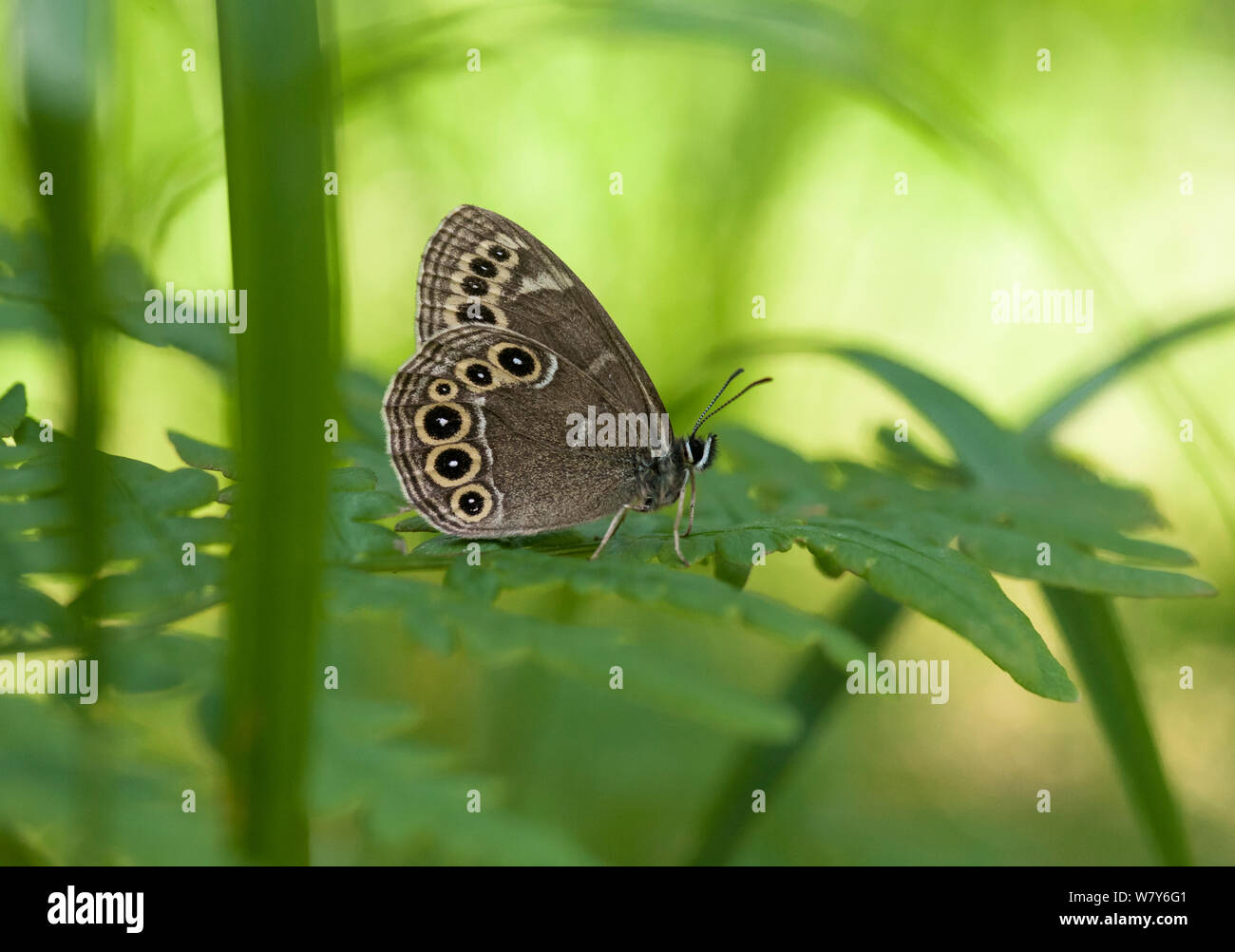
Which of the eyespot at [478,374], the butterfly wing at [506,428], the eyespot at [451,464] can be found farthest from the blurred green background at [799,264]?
the eyespot at [478,374]

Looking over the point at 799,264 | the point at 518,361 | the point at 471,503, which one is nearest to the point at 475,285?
the point at 518,361

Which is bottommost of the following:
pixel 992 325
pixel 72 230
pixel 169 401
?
pixel 72 230

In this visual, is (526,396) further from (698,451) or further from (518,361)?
(698,451)

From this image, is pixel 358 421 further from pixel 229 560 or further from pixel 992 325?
pixel 992 325

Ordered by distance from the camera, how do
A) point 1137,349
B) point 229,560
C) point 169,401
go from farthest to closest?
point 169,401
point 1137,349
point 229,560

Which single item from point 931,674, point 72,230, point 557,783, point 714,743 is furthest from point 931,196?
point 72,230

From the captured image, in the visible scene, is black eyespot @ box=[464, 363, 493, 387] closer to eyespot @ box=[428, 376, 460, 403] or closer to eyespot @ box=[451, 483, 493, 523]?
eyespot @ box=[428, 376, 460, 403]
